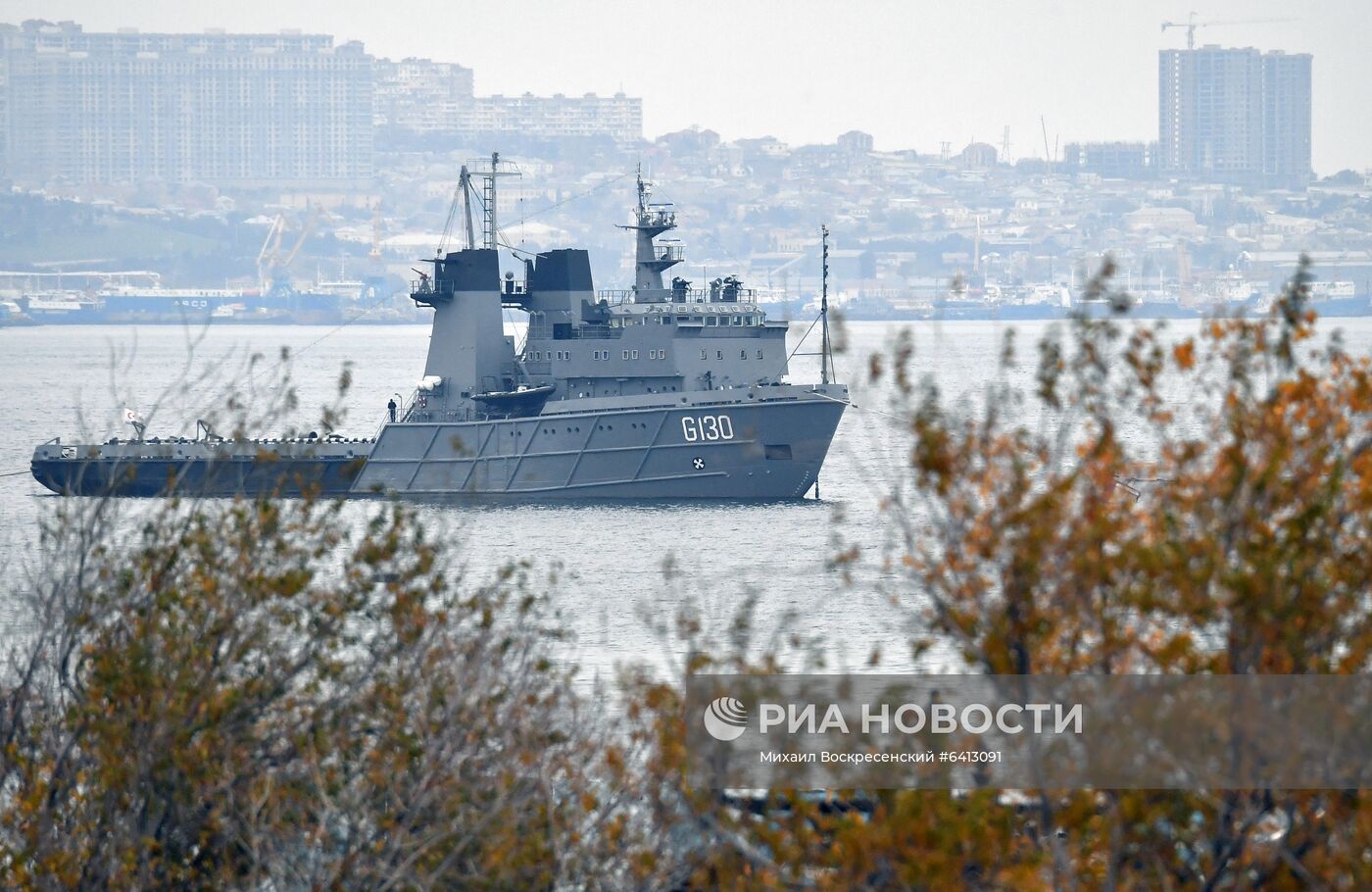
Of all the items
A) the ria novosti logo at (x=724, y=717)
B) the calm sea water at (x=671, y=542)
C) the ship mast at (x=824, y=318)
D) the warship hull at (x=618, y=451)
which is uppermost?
the ship mast at (x=824, y=318)

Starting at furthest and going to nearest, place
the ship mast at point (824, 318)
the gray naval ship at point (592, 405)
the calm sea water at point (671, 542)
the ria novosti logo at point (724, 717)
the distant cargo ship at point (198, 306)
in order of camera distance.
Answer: the distant cargo ship at point (198, 306), the gray naval ship at point (592, 405), the ship mast at point (824, 318), the calm sea water at point (671, 542), the ria novosti logo at point (724, 717)

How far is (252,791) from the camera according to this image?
38.5 ft

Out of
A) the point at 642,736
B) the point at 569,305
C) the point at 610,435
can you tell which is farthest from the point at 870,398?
the point at 569,305

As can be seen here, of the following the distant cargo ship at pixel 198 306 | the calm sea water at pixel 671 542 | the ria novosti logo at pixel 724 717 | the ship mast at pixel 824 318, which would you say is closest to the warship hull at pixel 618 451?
the calm sea water at pixel 671 542

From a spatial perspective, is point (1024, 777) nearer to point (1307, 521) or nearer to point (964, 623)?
point (964, 623)

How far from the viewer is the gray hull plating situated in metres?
43.4

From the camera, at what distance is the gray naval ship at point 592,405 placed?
43.7 m

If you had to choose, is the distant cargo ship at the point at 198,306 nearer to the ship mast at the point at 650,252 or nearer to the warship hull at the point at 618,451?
the warship hull at the point at 618,451

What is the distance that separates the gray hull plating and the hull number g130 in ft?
0.07

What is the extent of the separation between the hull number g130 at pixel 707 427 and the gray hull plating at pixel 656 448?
2cm

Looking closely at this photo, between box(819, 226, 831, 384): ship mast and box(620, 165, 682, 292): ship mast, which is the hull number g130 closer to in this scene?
box(819, 226, 831, 384): ship mast

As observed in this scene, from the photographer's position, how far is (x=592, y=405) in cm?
4450

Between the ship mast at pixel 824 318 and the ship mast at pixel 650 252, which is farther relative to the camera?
the ship mast at pixel 650 252

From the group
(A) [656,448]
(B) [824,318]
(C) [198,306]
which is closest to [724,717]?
(B) [824,318]
